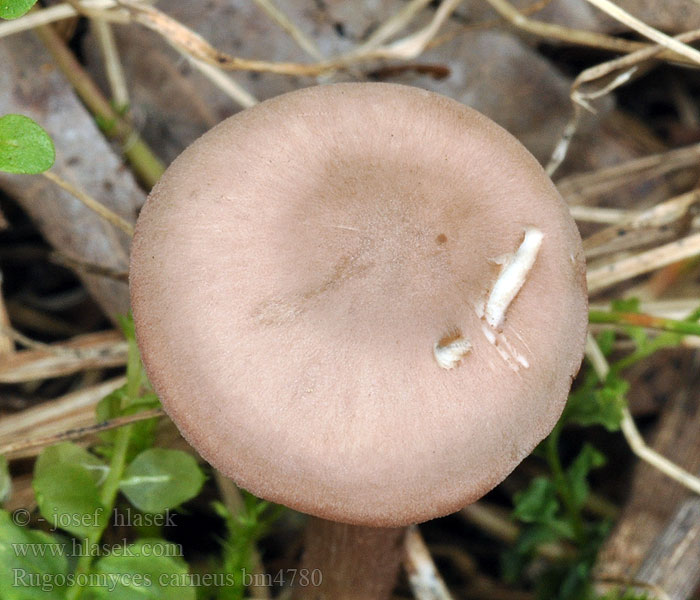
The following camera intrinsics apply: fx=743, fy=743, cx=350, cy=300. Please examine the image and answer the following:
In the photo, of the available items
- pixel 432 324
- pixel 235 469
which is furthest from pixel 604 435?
pixel 235 469

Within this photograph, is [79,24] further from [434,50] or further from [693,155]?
[693,155]

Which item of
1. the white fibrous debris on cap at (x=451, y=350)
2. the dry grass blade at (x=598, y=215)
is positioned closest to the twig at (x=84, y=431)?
the white fibrous debris on cap at (x=451, y=350)

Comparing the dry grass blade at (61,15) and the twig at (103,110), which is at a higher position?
the dry grass blade at (61,15)

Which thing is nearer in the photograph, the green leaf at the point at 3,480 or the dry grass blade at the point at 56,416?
the green leaf at the point at 3,480

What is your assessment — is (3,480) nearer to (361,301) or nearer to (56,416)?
(56,416)

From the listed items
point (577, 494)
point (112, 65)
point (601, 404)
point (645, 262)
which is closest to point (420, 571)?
point (577, 494)

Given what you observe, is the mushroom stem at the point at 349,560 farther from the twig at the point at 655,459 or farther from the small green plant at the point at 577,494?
the twig at the point at 655,459
